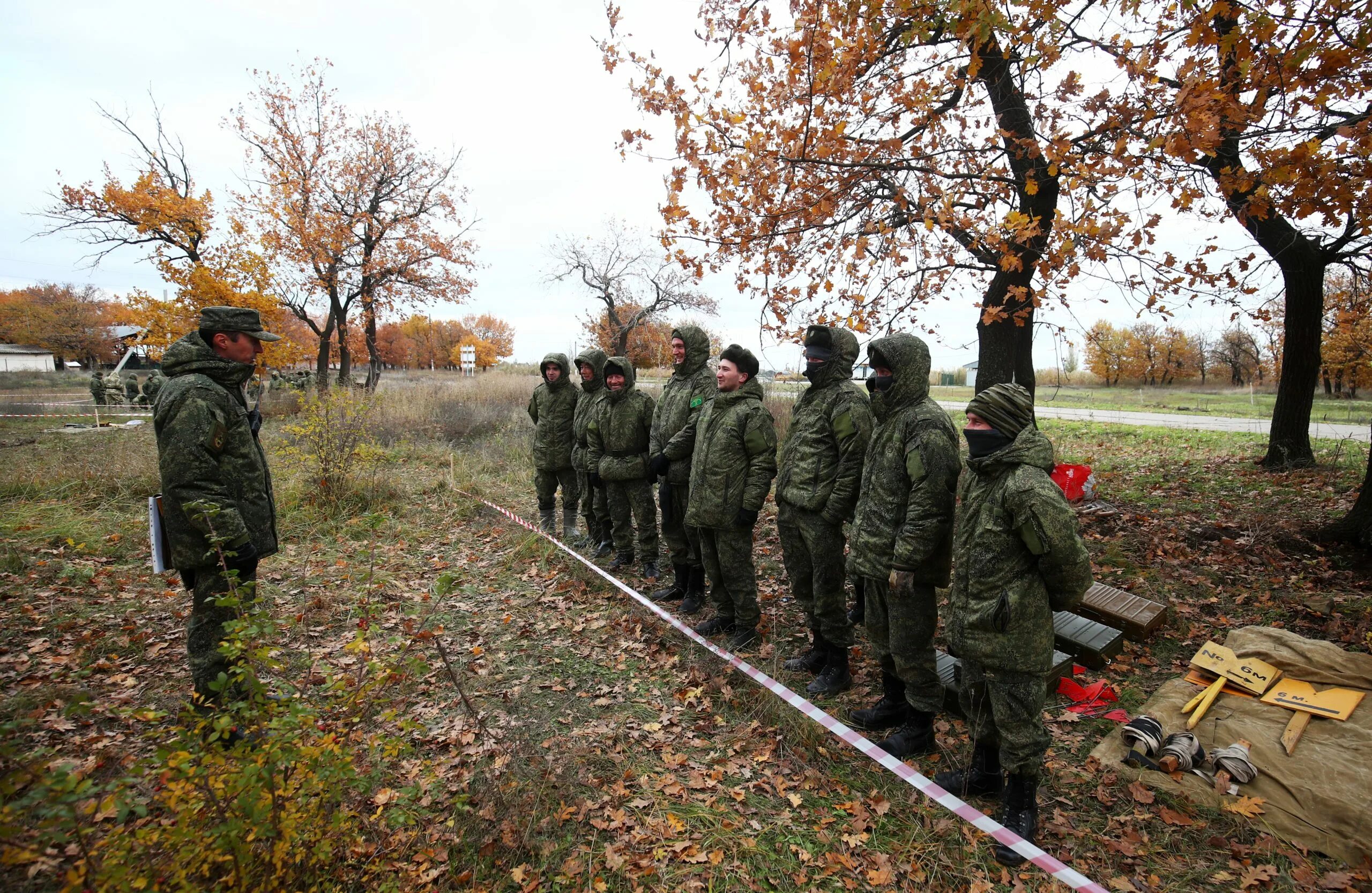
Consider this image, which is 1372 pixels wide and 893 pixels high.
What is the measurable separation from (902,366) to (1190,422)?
70.7 ft

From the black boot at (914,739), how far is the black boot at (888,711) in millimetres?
234

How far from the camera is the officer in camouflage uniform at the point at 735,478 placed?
4.64m

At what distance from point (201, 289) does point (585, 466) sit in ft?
50.1

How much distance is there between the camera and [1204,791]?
3.18 meters

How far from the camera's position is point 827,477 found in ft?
13.6

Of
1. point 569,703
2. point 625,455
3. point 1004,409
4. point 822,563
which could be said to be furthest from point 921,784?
point 625,455

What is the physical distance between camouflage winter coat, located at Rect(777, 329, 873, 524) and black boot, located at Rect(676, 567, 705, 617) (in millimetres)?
1644

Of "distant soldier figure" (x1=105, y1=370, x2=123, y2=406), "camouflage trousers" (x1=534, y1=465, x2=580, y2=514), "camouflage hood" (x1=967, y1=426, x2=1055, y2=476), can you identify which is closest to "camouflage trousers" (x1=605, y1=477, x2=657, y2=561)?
"camouflage trousers" (x1=534, y1=465, x2=580, y2=514)

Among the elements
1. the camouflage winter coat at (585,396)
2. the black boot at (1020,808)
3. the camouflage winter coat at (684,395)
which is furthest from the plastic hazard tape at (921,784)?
the camouflage winter coat at (585,396)

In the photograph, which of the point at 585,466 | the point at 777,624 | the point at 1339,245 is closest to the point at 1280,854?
the point at 777,624

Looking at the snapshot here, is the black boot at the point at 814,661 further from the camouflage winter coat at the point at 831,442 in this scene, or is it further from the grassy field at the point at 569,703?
the camouflage winter coat at the point at 831,442

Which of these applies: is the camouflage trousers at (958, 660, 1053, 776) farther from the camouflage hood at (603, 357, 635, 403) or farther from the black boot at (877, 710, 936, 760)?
the camouflage hood at (603, 357, 635, 403)

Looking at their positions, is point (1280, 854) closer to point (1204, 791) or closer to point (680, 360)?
point (1204, 791)

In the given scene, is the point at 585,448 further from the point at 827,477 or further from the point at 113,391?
the point at 113,391
